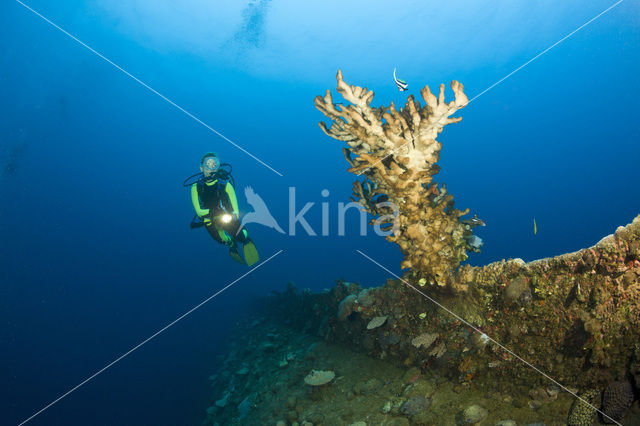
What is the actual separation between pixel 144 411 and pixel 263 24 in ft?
271

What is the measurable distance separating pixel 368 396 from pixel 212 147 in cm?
12602

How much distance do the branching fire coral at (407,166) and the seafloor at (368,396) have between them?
1.35 meters

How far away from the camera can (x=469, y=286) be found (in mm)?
3828

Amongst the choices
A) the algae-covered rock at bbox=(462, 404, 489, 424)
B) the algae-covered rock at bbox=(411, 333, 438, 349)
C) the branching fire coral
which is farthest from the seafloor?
the branching fire coral

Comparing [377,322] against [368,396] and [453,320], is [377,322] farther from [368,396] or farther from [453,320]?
[453,320]

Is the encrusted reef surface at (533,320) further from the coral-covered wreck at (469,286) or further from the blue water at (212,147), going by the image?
the blue water at (212,147)

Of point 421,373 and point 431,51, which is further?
point 431,51

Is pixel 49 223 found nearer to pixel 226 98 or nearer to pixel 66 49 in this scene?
pixel 66 49

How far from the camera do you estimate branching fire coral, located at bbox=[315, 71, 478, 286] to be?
337cm

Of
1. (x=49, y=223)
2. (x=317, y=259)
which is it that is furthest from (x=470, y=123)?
Result: (x=49, y=223)

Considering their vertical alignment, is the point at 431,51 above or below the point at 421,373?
above

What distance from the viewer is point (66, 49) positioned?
64938 mm

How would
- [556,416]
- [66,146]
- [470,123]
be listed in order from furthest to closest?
[470,123]
[66,146]
[556,416]

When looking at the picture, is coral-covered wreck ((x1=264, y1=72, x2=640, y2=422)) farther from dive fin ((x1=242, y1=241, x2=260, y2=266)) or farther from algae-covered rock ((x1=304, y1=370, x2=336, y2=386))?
dive fin ((x1=242, y1=241, x2=260, y2=266))
